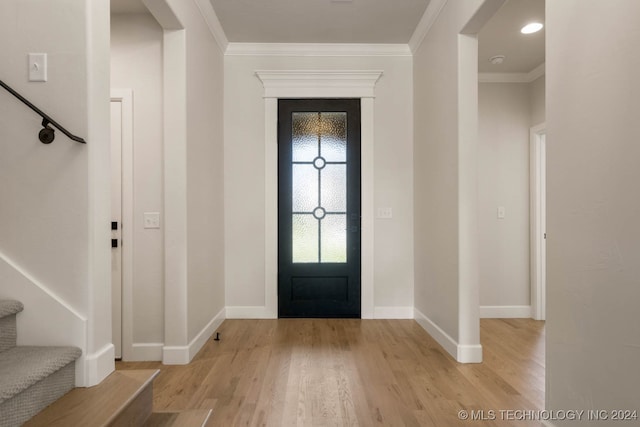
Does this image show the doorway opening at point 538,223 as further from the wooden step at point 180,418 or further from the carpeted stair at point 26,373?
the carpeted stair at point 26,373

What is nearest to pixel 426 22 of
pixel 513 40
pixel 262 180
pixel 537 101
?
pixel 513 40

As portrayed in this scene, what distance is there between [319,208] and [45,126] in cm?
265

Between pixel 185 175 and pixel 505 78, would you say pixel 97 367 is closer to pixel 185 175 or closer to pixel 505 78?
pixel 185 175

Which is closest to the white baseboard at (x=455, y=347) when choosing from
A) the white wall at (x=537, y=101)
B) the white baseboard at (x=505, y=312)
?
the white baseboard at (x=505, y=312)

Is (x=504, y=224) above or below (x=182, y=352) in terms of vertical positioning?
above

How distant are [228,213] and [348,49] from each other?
7.02 ft

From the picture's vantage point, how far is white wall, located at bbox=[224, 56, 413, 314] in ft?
12.5

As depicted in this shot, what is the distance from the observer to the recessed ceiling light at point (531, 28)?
3.08 meters

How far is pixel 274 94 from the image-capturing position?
381cm

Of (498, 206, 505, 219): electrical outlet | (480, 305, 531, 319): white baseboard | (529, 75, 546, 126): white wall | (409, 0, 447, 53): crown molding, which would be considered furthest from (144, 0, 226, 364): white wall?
(529, 75, 546, 126): white wall

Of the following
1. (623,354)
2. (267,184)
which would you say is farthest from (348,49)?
(623,354)

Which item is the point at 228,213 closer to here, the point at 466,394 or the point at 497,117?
the point at 466,394

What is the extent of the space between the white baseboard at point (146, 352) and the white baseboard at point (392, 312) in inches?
82.0

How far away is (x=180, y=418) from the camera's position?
1.84 metres
